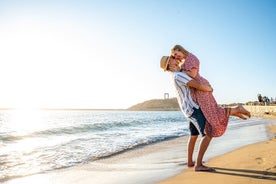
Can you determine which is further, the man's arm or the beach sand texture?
the man's arm

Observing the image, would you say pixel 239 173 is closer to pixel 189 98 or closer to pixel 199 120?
pixel 199 120

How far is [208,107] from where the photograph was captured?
13.5ft

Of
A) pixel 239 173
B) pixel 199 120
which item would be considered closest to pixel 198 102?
pixel 199 120

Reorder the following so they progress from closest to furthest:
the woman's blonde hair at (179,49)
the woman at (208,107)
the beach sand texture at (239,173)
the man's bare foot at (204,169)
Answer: the beach sand texture at (239,173), the man's bare foot at (204,169), the woman at (208,107), the woman's blonde hair at (179,49)

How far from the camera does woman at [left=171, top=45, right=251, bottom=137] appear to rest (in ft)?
13.5

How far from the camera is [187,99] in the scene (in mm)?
4246

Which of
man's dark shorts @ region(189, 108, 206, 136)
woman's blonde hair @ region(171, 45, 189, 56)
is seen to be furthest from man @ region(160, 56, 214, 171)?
woman's blonde hair @ region(171, 45, 189, 56)

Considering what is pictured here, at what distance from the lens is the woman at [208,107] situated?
13.5 feet

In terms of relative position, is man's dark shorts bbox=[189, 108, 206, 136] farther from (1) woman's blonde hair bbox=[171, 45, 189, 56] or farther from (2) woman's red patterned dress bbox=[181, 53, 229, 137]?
(1) woman's blonde hair bbox=[171, 45, 189, 56]

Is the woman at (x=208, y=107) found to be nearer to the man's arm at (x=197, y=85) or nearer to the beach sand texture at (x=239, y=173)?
the man's arm at (x=197, y=85)

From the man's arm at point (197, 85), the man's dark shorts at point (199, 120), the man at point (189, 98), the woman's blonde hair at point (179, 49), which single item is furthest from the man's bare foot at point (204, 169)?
the woman's blonde hair at point (179, 49)

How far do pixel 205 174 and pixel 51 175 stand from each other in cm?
257

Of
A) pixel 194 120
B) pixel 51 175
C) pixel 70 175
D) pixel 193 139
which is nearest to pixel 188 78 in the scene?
pixel 194 120

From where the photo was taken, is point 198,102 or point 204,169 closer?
point 204,169
